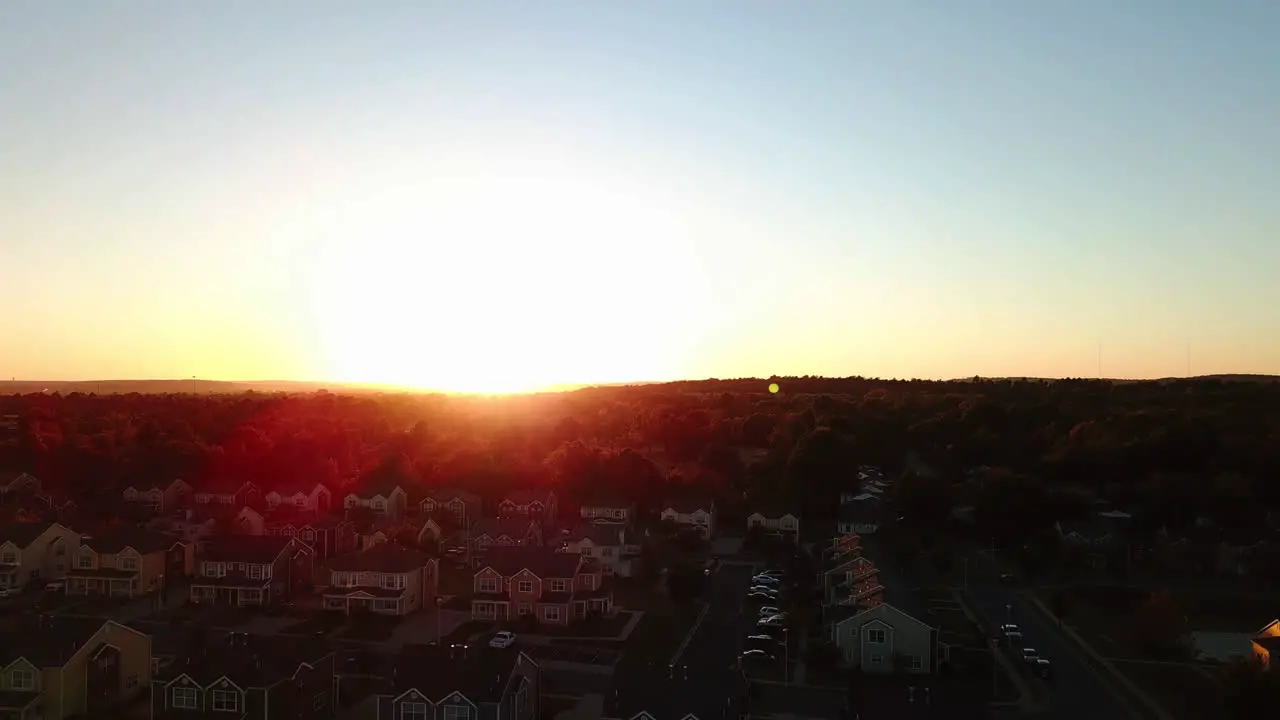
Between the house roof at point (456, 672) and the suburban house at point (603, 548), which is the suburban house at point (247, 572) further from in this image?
the house roof at point (456, 672)

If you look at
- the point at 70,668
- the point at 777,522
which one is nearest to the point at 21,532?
the point at 70,668

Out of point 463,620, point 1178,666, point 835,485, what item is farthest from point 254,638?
point 835,485

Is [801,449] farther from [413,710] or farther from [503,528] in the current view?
[413,710]

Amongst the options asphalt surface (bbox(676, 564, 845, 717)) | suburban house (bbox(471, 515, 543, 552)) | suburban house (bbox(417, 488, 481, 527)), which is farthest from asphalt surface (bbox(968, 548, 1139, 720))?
suburban house (bbox(417, 488, 481, 527))

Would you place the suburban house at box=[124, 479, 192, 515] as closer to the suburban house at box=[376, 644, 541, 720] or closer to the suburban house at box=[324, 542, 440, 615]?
the suburban house at box=[324, 542, 440, 615]

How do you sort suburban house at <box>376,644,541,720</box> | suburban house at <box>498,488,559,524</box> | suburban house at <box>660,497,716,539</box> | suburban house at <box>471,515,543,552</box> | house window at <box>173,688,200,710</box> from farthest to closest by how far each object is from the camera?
suburban house at <box>498,488,559,524</box> → suburban house at <box>660,497,716,539</box> → suburban house at <box>471,515,543,552</box> → house window at <box>173,688,200,710</box> → suburban house at <box>376,644,541,720</box>
